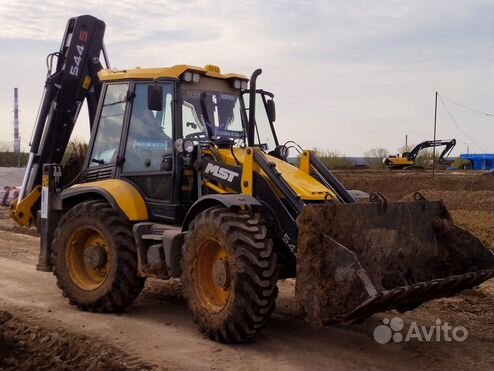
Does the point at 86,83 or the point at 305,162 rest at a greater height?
the point at 86,83

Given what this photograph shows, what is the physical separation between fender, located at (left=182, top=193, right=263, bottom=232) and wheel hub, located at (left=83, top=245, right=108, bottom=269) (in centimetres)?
125

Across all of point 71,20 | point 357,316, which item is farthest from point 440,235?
point 71,20

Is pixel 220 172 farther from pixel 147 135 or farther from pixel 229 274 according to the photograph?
pixel 229 274

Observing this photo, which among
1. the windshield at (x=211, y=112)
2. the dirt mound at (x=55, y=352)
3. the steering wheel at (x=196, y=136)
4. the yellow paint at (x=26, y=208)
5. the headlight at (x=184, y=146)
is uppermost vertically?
the windshield at (x=211, y=112)

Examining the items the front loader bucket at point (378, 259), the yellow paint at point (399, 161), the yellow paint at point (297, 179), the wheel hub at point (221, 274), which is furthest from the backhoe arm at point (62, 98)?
the yellow paint at point (399, 161)

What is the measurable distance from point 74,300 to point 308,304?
3.32 meters

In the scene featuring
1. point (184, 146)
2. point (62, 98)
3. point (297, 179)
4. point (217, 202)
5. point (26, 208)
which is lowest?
point (26, 208)

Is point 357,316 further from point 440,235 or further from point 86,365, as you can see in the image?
point 86,365

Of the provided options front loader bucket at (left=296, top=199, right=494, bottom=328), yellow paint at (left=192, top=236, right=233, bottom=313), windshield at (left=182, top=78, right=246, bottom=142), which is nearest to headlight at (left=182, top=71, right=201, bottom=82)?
windshield at (left=182, top=78, right=246, bottom=142)

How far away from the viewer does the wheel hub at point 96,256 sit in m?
7.05

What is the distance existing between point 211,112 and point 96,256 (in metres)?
2.15

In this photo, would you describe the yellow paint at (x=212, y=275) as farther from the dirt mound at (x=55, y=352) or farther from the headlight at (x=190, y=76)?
the headlight at (x=190, y=76)

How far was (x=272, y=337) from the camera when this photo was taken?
20.0 ft

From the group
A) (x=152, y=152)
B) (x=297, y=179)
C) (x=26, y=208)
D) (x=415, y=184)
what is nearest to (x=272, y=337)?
(x=297, y=179)
